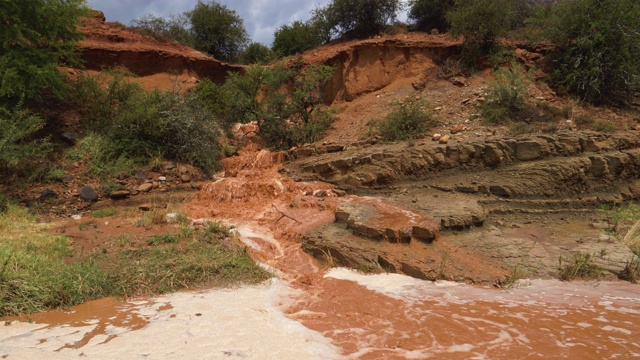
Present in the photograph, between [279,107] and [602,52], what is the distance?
32.5 feet

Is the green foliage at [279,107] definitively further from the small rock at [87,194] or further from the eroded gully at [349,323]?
the eroded gully at [349,323]

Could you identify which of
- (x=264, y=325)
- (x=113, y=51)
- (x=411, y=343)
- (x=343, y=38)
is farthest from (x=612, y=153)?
(x=113, y=51)

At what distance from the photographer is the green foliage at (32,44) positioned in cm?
904

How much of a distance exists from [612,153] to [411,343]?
7.32 metres

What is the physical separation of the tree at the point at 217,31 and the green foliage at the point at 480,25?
13617 millimetres

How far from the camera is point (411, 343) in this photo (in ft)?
12.4

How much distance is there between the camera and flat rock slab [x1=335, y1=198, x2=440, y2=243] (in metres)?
6.38

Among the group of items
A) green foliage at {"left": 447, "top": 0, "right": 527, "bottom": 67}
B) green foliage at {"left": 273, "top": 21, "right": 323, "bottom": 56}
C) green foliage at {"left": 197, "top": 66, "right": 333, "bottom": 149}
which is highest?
green foliage at {"left": 273, "top": 21, "right": 323, "bottom": 56}

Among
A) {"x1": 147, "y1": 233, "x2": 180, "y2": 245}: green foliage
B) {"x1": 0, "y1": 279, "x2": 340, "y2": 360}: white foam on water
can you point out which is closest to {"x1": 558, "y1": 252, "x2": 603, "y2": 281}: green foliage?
{"x1": 0, "y1": 279, "x2": 340, "y2": 360}: white foam on water

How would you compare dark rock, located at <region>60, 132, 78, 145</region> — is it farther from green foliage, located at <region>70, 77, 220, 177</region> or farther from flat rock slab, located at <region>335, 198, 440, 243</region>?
flat rock slab, located at <region>335, 198, 440, 243</region>

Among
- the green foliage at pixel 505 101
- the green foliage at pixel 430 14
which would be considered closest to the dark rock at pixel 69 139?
the green foliage at pixel 505 101

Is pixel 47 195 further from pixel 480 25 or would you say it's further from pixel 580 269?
pixel 480 25

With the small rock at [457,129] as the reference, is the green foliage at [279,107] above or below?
above

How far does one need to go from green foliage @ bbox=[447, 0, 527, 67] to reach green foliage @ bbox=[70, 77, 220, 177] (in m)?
9.40
